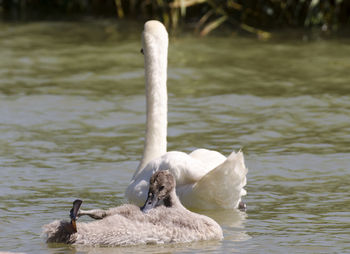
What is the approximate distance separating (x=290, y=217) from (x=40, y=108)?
4809 millimetres

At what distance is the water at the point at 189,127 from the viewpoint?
6754 mm

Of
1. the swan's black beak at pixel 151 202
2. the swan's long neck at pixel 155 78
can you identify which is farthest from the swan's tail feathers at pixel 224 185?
the swan's long neck at pixel 155 78

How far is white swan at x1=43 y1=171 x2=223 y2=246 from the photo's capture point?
592 centimetres

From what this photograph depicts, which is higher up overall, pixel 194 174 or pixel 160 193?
pixel 160 193

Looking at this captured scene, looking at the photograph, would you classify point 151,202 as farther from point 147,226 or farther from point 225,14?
point 225,14

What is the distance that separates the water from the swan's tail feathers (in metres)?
0.13

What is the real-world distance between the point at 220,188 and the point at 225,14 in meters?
8.60

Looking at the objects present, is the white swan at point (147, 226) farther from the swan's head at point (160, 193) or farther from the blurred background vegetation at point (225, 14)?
the blurred background vegetation at point (225, 14)

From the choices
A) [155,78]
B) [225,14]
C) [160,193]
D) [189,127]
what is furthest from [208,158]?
[225,14]

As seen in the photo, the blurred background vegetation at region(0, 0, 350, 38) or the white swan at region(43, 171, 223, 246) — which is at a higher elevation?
the white swan at region(43, 171, 223, 246)

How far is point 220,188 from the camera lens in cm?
678

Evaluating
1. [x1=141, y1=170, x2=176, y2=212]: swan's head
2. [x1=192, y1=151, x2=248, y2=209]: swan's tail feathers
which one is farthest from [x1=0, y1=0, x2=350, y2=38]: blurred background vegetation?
[x1=141, y1=170, x2=176, y2=212]: swan's head

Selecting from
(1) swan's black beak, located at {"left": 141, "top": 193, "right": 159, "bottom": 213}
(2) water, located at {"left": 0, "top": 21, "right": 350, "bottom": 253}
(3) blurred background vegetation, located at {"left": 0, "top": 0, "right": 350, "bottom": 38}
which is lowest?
(3) blurred background vegetation, located at {"left": 0, "top": 0, "right": 350, "bottom": 38}

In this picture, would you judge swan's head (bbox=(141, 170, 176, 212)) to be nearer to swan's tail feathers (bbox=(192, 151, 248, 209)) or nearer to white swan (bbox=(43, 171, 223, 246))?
white swan (bbox=(43, 171, 223, 246))
